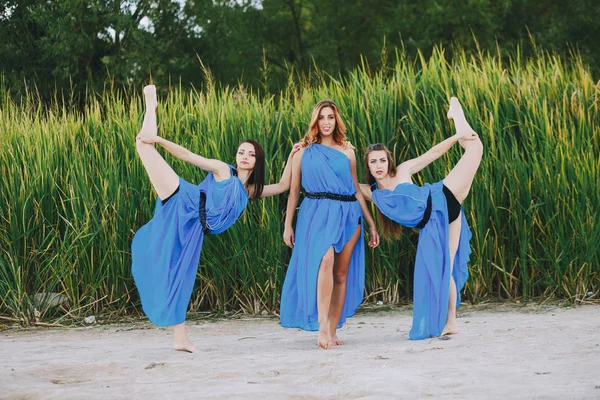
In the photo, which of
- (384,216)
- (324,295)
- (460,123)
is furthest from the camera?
(384,216)

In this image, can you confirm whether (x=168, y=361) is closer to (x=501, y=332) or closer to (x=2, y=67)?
(x=501, y=332)

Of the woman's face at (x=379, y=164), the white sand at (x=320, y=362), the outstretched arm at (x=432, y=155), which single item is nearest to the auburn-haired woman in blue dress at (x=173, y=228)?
the white sand at (x=320, y=362)

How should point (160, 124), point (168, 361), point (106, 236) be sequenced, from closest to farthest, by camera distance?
point (168, 361) → point (106, 236) → point (160, 124)

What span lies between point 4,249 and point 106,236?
0.84 meters

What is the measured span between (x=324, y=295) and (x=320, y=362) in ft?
2.37

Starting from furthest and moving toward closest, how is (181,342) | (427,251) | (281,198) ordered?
(281,198) → (427,251) → (181,342)

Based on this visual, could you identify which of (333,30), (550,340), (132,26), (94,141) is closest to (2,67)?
(132,26)

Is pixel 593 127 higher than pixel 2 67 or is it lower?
lower

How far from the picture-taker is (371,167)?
5391 mm

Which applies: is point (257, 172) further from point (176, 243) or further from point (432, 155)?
point (432, 155)

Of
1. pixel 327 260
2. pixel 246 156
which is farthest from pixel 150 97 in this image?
pixel 327 260

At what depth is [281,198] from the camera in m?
6.75

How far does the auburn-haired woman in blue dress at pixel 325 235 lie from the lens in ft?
16.9

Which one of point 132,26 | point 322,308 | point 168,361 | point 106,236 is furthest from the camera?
point 132,26
